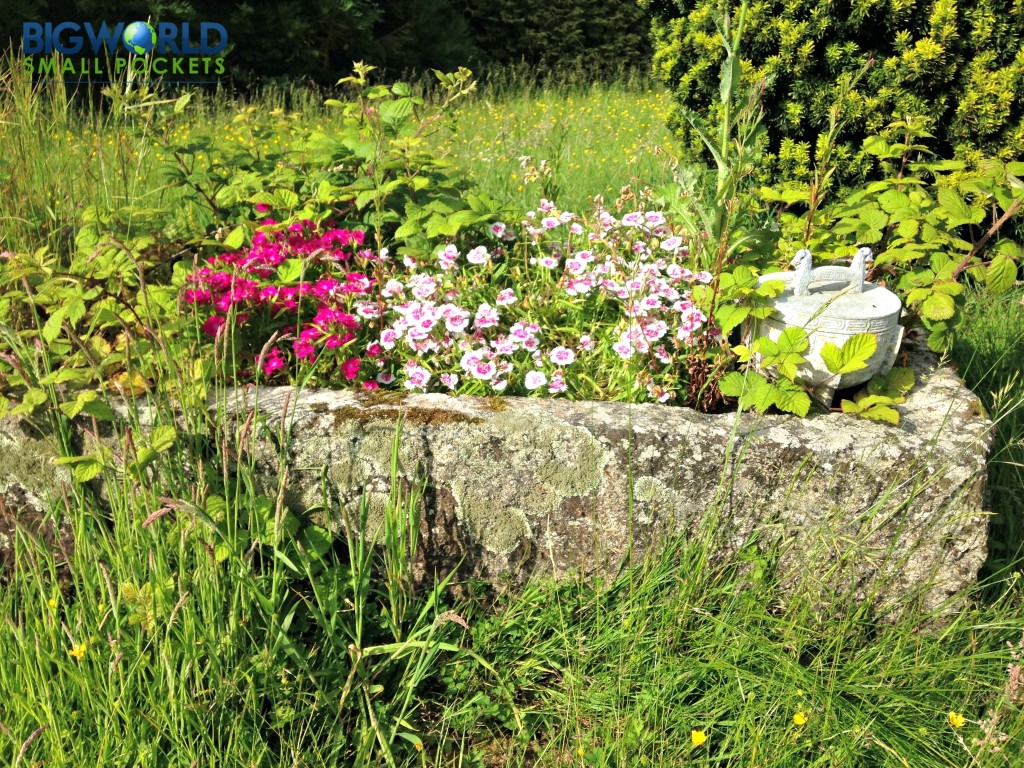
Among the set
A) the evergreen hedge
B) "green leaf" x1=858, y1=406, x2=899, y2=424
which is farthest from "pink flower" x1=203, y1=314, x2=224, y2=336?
the evergreen hedge

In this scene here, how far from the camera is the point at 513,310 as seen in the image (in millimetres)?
2709

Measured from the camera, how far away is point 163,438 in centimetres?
195

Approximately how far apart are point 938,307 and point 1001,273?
0.25 metres

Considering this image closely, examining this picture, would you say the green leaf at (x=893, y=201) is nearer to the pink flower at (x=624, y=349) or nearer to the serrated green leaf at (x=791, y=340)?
the serrated green leaf at (x=791, y=340)

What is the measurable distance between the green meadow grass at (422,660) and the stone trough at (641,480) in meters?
0.07

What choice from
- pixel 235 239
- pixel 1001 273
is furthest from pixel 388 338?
pixel 1001 273

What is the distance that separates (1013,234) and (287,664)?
365cm

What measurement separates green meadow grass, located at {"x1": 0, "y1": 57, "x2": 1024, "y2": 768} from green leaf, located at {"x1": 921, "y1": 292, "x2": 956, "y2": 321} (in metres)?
0.68

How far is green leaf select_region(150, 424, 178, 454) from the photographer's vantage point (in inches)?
76.1

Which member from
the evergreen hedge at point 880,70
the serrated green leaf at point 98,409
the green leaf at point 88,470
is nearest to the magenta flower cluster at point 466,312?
the serrated green leaf at point 98,409

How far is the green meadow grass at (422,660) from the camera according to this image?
1.71 meters

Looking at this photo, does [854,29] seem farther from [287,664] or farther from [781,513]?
[287,664]

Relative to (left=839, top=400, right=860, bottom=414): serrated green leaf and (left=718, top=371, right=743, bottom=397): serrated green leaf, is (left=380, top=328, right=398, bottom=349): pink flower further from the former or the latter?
(left=839, top=400, right=860, bottom=414): serrated green leaf

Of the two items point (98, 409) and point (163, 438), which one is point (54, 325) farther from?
point (163, 438)
